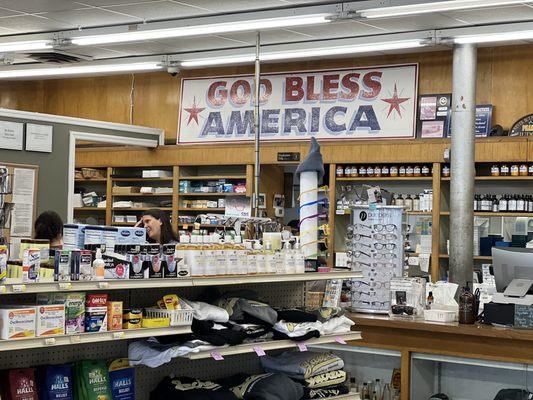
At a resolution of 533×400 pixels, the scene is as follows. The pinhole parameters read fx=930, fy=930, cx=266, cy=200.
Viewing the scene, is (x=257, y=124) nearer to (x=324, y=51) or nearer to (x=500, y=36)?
(x=324, y=51)

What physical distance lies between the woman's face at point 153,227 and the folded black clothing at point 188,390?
2360mm

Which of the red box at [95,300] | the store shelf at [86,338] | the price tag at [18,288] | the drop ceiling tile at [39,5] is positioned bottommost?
the store shelf at [86,338]

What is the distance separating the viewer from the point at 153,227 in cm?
764

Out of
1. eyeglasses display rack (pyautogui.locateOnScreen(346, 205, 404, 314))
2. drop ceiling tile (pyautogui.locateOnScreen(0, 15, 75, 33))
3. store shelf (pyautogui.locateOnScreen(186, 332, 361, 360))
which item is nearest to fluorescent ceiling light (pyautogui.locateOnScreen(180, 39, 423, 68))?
drop ceiling tile (pyautogui.locateOnScreen(0, 15, 75, 33))

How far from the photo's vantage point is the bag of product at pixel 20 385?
458cm

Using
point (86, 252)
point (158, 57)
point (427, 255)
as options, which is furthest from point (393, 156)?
point (86, 252)

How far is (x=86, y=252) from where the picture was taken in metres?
4.61

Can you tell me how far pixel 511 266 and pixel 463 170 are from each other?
3.07 meters

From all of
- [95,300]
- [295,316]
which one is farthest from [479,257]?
[95,300]

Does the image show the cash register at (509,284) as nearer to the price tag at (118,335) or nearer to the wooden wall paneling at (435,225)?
the price tag at (118,335)

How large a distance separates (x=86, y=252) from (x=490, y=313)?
11.0ft

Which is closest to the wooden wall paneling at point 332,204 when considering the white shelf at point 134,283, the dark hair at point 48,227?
the dark hair at point 48,227

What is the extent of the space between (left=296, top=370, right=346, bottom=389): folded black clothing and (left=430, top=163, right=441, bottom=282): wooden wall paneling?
4469 millimetres

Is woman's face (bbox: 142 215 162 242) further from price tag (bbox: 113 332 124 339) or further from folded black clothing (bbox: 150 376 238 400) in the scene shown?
price tag (bbox: 113 332 124 339)
